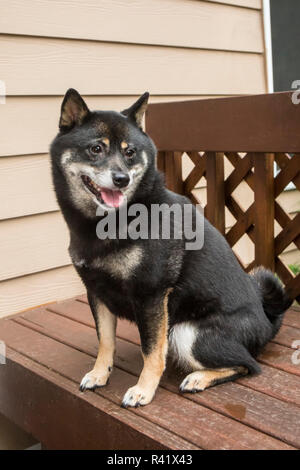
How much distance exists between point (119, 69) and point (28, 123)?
0.67 metres

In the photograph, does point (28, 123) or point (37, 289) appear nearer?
point (28, 123)

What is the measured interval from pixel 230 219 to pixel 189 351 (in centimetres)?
207

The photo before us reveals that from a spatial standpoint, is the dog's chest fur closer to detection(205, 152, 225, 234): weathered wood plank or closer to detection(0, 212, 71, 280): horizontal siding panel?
detection(0, 212, 71, 280): horizontal siding panel

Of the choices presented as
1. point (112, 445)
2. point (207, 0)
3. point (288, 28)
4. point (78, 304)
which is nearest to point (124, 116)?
point (112, 445)

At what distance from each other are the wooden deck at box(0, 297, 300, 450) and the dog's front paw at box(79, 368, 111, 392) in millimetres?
24

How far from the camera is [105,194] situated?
68.7 inches

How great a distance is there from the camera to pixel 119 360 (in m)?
2.16

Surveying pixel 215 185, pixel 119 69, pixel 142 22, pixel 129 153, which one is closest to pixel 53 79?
pixel 119 69

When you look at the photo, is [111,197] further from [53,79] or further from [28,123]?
[53,79]

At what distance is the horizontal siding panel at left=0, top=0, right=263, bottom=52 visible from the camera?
2652 mm

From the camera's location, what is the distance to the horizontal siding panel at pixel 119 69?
2654 mm

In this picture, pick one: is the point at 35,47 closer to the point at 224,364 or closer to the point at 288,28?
the point at 224,364

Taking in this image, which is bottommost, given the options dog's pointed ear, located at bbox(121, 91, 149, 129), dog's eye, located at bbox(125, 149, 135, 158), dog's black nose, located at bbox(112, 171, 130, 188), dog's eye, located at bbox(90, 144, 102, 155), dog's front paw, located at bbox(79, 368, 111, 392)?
dog's front paw, located at bbox(79, 368, 111, 392)

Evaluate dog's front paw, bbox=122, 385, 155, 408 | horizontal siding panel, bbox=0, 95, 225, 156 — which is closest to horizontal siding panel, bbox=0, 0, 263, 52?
horizontal siding panel, bbox=0, 95, 225, 156
